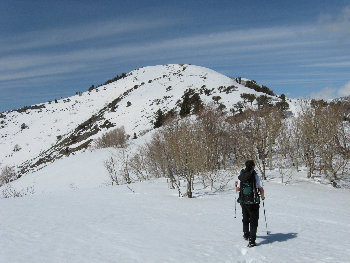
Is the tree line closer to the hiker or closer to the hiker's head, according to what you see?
the hiker

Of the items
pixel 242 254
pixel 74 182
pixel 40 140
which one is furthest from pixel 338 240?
pixel 40 140

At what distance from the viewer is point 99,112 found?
361 ft

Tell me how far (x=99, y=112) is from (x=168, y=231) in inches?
4093

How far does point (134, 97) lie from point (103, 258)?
93.9 m

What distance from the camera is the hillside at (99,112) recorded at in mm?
74500

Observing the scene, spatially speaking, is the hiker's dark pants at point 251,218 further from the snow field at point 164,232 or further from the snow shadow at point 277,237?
the snow shadow at point 277,237

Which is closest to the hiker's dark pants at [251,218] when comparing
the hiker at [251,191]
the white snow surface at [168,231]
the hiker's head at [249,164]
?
the hiker at [251,191]

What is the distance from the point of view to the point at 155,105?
263ft

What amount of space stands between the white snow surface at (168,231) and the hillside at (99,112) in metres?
38.7

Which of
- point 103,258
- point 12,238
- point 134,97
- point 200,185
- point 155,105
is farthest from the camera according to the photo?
point 134,97

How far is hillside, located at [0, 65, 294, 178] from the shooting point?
2933 inches

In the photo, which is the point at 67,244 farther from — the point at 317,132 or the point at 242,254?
the point at 317,132

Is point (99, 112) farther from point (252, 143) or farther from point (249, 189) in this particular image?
point (249, 189)

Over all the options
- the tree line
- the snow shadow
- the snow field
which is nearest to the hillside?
the tree line
